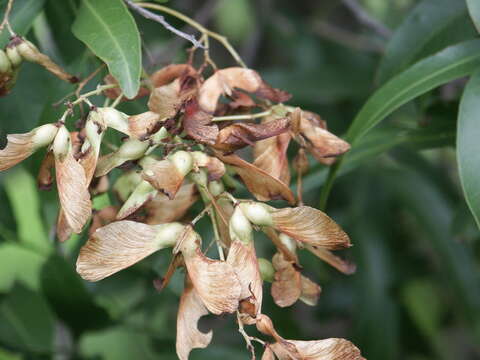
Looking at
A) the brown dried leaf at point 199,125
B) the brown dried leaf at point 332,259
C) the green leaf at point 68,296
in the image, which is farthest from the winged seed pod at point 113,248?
the green leaf at point 68,296

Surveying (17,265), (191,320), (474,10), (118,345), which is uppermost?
(474,10)

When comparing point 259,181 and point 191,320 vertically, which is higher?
point 259,181

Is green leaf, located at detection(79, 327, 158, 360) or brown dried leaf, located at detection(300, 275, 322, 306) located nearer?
brown dried leaf, located at detection(300, 275, 322, 306)

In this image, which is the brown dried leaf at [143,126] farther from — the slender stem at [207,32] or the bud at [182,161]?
the slender stem at [207,32]

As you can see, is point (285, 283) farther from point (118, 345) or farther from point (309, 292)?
point (118, 345)

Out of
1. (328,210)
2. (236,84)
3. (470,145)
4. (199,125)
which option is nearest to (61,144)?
(199,125)

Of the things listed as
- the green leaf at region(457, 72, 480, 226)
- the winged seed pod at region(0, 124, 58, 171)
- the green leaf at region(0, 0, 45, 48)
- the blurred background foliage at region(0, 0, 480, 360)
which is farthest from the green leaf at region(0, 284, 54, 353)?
the green leaf at region(457, 72, 480, 226)

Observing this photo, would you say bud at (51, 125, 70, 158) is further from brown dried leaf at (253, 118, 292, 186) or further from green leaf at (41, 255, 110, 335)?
green leaf at (41, 255, 110, 335)
